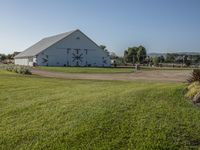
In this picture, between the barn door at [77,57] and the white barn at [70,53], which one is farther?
the barn door at [77,57]

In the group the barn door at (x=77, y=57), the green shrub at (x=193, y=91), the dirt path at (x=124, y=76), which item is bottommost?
the dirt path at (x=124, y=76)

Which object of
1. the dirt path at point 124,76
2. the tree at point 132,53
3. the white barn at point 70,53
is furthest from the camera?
the tree at point 132,53

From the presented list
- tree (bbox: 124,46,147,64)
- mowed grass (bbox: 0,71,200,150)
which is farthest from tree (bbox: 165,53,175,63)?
mowed grass (bbox: 0,71,200,150)

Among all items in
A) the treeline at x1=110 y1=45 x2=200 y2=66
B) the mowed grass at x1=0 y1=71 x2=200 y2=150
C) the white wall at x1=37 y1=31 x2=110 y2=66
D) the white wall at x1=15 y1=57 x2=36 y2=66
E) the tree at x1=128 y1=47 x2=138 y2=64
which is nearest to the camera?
the mowed grass at x1=0 y1=71 x2=200 y2=150

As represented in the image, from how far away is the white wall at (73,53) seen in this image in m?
57.7

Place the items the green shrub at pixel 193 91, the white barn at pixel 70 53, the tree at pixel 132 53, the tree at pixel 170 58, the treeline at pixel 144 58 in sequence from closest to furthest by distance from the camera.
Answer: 1. the green shrub at pixel 193 91
2. the white barn at pixel 70 53
3. the treeline at pixel 144 58
4. the tree at pixel 132 53
5. the tree at pixel 170 58

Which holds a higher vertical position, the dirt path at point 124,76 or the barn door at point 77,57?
the barn door at point 77,57

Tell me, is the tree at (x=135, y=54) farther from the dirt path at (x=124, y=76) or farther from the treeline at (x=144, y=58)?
the dirt path at (x=124, y=76)

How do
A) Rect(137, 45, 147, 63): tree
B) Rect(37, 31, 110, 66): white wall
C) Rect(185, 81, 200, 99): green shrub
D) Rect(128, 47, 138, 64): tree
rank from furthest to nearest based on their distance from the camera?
Rect(128, 47, 138, 64): tree, Rect(137, 45, 147, 63): tree, Rect(37, 31, 110, 66): white wall, Rect(185, 81, 200, 99): green shrub

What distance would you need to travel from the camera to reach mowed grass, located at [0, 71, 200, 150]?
284 inches

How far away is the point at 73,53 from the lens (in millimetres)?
60875

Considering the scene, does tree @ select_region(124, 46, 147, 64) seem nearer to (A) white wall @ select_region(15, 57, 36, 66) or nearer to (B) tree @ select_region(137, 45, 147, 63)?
(B) tree @ select_region(137, 45, 147, 63)

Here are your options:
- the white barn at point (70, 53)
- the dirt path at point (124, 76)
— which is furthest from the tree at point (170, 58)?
the dirt path at point (124, 76)

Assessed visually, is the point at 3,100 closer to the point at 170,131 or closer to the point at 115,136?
the point at 115,136
